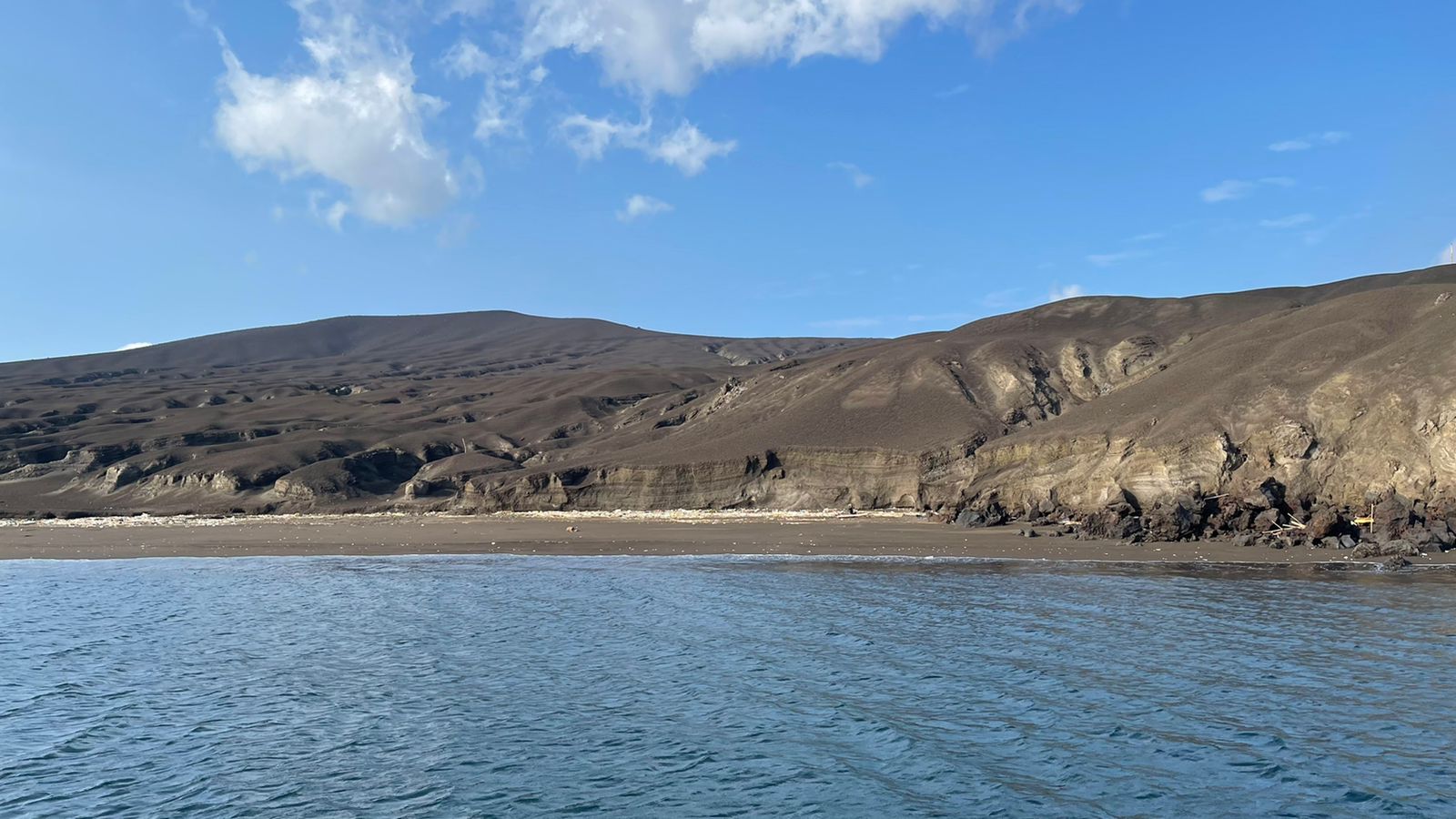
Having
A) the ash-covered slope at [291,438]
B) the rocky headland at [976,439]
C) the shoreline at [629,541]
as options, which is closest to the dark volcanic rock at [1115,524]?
the rocky headland at [976,439]

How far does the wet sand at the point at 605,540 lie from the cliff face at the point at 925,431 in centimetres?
634

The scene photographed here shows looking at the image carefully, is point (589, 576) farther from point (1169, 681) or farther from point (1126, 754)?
point (1126, 754)

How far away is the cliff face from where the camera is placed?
1799 inches

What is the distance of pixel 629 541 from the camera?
159 ft

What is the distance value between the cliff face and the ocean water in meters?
18.5

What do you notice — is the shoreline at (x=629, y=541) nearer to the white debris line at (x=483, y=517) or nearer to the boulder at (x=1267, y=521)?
the white debris line at (x=483, y=517)

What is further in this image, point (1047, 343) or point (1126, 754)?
point (1047, 343)

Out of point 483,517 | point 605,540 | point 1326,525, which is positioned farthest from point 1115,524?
point 483,517

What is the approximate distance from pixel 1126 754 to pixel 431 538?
44.1 m

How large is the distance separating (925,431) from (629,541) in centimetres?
2960

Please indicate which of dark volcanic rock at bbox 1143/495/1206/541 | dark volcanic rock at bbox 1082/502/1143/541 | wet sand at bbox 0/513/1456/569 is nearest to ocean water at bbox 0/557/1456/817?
wet sand at bbox 0/513/1456/569

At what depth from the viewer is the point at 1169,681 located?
17.7 meters

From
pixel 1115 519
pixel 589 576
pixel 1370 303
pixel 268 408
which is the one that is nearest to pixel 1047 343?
pixel 1370 303

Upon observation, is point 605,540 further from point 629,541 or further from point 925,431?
point 925,431
